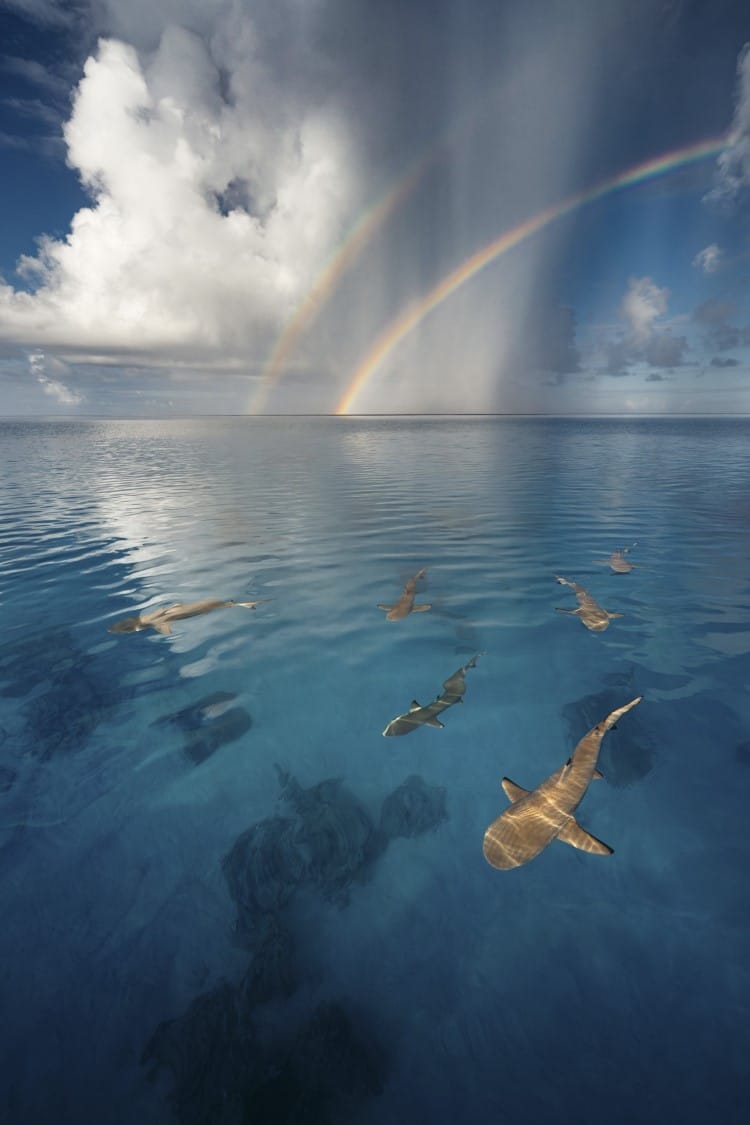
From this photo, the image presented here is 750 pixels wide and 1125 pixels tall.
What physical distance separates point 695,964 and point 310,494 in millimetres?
30266

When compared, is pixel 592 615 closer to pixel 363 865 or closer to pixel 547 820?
pixel 547 820

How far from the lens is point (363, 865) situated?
6.51m

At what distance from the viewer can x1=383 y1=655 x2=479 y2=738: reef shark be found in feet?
27.3

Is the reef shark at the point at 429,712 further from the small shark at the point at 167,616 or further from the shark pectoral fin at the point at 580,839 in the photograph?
the small shark at the point at 167,616

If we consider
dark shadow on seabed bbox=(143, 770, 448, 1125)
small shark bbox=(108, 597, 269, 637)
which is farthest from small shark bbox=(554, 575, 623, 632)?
small shark bbox=(108, 597, 269, 637)

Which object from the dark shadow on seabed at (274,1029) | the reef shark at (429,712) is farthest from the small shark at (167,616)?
the dark shadow on seabed at (274,1029)

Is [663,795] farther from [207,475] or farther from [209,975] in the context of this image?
[207,475]

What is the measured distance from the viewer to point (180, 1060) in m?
4.58

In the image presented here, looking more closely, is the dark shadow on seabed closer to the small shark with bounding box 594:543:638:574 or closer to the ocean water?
the ocean water

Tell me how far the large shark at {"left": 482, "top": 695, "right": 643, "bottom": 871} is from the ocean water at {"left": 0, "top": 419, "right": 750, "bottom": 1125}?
888 mm

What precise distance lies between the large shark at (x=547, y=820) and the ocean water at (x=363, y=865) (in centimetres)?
89

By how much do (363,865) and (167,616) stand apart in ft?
28.2

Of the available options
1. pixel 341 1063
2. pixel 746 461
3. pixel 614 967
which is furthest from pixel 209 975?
pixel 746 461

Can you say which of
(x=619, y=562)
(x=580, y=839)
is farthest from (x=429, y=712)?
(x=619, y=562)
